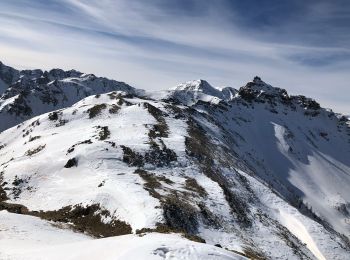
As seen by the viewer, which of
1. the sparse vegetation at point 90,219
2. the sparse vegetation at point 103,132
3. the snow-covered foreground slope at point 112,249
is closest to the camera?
the snow-covered foreground slope at point 112,249

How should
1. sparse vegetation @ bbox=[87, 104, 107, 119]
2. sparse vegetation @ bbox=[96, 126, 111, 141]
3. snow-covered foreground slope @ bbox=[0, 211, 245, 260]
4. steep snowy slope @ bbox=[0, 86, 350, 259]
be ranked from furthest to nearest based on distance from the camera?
sparse vegetation @ bbox=[87, 104, 107, 119], sparse vegetation @ bbox=[96, 126, 111, 141], steep snowy slope @ bbox=[0, 86, 350, 259], snow-covered foreground slope @ bbox=[0, 211, 245, 260]

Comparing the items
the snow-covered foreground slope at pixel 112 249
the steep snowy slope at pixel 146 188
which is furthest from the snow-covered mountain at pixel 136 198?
the steep snowy slope at pixel 146 188

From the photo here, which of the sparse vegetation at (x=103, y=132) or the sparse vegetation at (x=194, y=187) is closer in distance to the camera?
the sparse vegetation at (x=194, y=187)

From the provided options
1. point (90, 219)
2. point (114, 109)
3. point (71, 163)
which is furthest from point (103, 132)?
point (90, 219)

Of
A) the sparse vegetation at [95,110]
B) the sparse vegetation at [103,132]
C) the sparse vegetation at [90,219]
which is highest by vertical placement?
the sparse vegetation at [95,110]

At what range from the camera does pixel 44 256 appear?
24.1 meters

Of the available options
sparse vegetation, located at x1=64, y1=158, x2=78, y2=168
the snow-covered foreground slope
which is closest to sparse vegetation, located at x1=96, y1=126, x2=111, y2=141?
sparse vegetation, located at x1=64, y1=158, x2=78, y2=168

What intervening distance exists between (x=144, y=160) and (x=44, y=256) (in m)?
44.7

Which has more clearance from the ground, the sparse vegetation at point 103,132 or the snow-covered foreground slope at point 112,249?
the snow-covered foreground slope at point 112,249

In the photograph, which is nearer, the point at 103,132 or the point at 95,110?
the point at 103,132

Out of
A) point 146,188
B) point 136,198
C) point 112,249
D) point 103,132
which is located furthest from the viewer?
point 103,132

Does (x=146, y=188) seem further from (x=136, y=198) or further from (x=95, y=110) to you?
(x=95, y=110)

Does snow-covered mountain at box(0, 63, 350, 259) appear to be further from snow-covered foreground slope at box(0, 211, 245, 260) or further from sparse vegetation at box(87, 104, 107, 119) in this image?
sparse vegetation at box(87, 104, 107, 119)

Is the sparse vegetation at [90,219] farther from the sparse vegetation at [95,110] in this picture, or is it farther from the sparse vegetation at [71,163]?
the sparse vegetation at [95,110]
